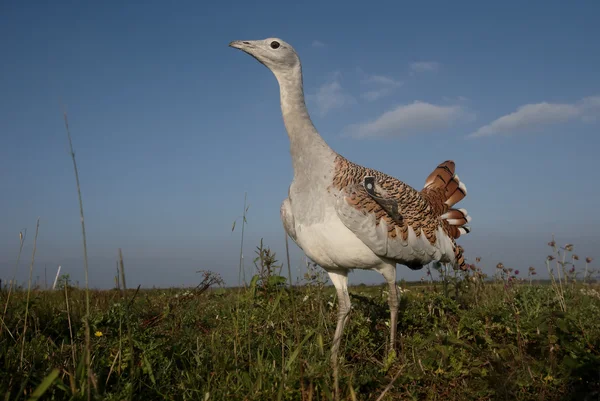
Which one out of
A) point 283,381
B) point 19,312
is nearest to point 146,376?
point 283,381

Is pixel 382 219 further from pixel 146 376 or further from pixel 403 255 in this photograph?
pixel 146 376

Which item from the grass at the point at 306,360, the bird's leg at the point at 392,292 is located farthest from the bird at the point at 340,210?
the grass at the point at 306,360

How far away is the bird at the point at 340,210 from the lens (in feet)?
12.8

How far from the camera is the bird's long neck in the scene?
13.9 feet

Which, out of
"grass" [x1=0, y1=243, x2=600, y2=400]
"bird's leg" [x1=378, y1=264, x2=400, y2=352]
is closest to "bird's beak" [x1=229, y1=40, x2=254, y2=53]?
"grass" [x1=0, y1=243, x2=600, y2=400]

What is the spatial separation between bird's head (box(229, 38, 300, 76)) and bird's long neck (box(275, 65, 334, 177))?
0.20 feet

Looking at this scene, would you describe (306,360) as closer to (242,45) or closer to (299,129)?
(299,129)

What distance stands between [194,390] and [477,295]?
4.30 metres

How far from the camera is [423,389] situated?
10.6 feet

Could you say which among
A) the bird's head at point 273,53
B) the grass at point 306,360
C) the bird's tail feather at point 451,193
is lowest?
the grass at point 306,360

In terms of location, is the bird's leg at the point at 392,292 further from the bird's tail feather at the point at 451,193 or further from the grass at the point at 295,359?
the bird's tail feather at the point at 451,193

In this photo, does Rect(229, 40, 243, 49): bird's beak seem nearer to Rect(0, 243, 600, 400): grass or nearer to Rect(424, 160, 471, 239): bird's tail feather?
Rect(0, 243, 600, 400): grass

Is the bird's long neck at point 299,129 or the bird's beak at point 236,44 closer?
the bird's long neck at point 299,129

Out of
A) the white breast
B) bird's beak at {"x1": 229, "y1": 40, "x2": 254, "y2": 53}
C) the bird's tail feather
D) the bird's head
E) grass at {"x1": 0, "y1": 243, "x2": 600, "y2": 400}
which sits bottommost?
grass at {"x1": 0, "y1": 243, "x2": 600, "y2": 400}
